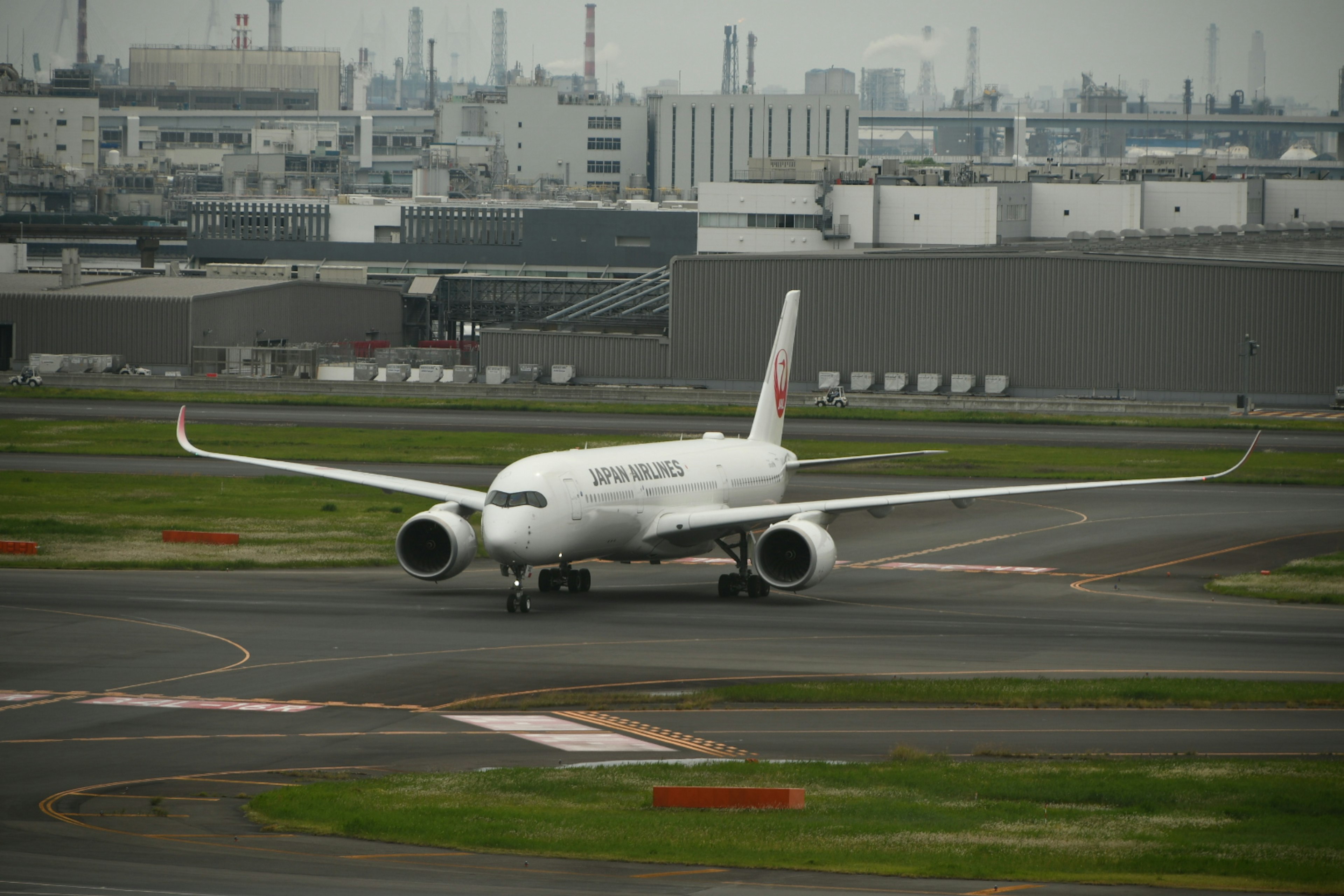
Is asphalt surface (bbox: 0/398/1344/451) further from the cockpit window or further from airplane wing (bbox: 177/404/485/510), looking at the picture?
the cockpit window

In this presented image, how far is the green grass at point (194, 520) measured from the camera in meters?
55.6

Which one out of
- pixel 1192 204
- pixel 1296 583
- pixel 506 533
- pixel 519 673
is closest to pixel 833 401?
pixel 1296 583

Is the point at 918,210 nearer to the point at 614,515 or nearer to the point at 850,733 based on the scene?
the point at 614,515

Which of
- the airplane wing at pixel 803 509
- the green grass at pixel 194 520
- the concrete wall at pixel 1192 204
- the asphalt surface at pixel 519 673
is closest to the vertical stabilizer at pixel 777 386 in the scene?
the asphalt surface at pixel 519 673

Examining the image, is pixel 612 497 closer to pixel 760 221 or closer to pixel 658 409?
pixel 658 409

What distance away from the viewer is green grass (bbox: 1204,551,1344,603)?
5041 centimetres

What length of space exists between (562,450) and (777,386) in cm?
2372

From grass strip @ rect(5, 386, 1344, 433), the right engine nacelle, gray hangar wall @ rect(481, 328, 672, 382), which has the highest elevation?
gray hangar wall @ rect(481, 328, 672, 382)

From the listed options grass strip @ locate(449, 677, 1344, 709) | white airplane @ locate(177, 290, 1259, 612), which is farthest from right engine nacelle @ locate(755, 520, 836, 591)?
grass strip @ locate(449, 677, 1344, 709)

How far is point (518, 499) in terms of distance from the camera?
145 feet

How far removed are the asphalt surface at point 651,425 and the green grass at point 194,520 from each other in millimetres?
24007

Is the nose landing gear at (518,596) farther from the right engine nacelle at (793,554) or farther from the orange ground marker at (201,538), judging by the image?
the orange ground marker at (201,538)

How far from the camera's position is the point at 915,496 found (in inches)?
1983

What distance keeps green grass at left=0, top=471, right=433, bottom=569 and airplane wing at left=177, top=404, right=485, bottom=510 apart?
3.41 meters
